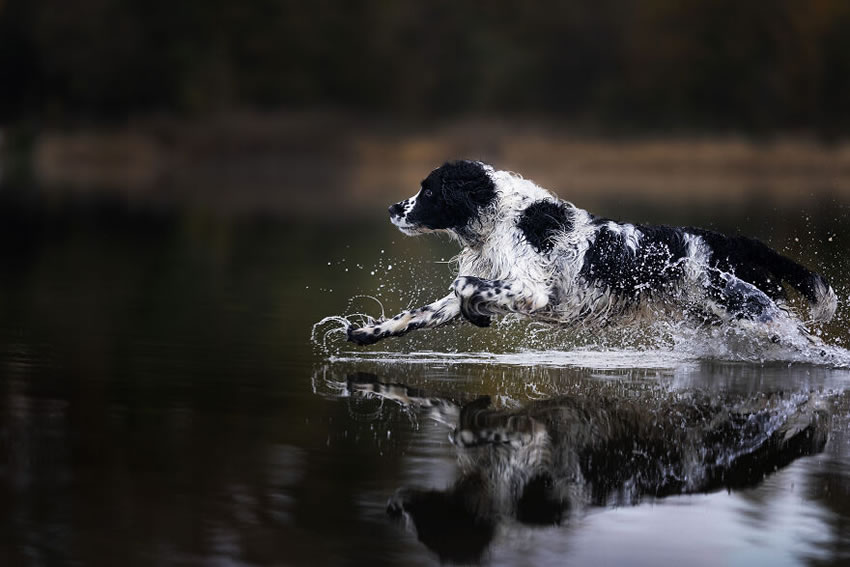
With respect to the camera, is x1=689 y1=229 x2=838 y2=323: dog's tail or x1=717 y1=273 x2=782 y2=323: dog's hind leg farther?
x1=689 y1=229 x2=838 y2=323: dog's tail

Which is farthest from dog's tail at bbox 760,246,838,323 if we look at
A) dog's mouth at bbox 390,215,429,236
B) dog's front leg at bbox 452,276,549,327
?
dog's mouth at bbox 390,215,429,236

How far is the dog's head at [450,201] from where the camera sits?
9141mm

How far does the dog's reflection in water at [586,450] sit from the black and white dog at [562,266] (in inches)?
34.6

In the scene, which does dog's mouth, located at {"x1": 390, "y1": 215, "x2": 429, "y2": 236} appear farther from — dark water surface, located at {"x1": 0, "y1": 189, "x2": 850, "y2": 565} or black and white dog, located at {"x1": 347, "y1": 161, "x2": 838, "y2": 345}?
dark water surface, located at {"x1": 0, "y1": 189, "x2": 850, "y2": 565}

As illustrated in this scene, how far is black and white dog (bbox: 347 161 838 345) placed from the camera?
8.91 meters

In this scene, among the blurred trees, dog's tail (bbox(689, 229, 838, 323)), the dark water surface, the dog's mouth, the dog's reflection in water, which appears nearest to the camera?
the dark water surface

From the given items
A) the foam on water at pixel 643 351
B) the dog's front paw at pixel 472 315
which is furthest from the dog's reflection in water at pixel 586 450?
the foam on water at pixel 643 351

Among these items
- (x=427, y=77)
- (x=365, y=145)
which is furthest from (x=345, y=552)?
(x=427, y=77)

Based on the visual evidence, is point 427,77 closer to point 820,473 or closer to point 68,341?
point 68,341

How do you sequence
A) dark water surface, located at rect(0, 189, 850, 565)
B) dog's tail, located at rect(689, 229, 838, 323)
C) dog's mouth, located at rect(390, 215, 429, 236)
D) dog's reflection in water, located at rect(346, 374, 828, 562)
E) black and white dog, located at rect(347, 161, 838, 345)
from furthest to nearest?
1. dog's mouth, located at rect(390, 215, 429, 236)
2. dog's tail, located at rect(689, 229, 838, 323)
3. black and white dog, located at rect(347, 161, 838, 345)
4. dog's reflection in water, located at rect(346, 374, 828, 562)
5. dark water surface, located at rect(0, 189, 850, 565)

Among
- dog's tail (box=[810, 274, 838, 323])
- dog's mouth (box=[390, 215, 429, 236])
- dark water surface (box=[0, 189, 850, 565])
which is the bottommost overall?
dark water surface (box=[0, 189, 850, 565])

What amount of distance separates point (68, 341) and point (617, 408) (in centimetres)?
384

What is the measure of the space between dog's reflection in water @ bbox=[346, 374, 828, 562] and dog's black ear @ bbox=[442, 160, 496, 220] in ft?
4.67

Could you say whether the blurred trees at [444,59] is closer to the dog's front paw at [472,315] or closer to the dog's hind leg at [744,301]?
the dog's hind leg at [744,301]
